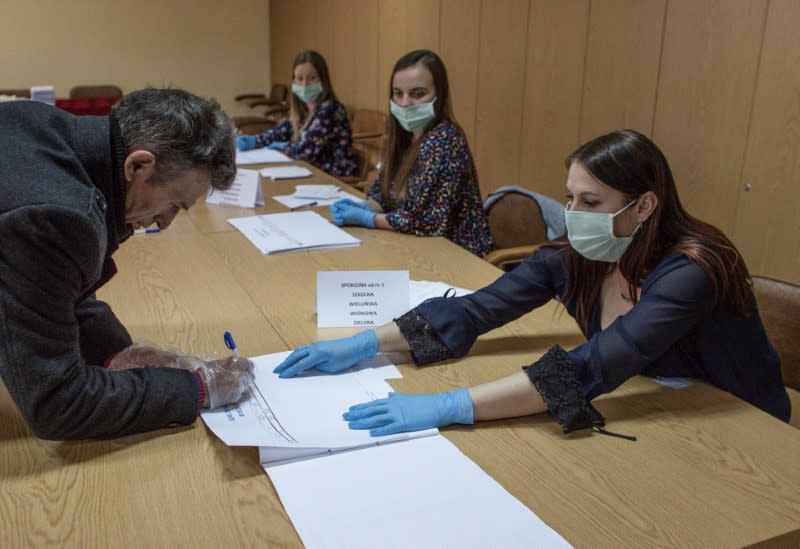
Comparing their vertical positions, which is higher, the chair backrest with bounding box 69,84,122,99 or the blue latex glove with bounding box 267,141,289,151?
the chair backrest with bounding box 69,84,122,99

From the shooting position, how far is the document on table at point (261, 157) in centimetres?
378

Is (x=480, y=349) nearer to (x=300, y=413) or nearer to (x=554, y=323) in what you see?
(x=554, y=323)

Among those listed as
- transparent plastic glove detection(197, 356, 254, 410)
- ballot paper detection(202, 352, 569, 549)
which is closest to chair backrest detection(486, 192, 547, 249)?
ballot paper detection(202, 352, 569, 549)

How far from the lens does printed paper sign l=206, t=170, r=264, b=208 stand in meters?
2.80

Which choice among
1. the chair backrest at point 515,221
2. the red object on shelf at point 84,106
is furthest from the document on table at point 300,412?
the red object on shelf at point 84,106

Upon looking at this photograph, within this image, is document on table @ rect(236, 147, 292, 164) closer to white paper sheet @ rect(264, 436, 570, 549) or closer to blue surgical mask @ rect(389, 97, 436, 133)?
blue surgical mask @ rect(389, 97, 436, 133)

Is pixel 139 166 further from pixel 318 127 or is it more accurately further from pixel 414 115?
pixel 318 127

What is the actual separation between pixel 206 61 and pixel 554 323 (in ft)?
21.4

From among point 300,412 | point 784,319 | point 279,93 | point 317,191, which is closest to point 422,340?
point 300,412

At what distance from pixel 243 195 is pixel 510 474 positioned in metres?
2.01

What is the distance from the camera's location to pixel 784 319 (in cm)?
163

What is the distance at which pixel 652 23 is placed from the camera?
293cm

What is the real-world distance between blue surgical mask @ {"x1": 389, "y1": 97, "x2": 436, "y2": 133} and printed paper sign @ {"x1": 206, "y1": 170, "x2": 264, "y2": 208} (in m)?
0.63

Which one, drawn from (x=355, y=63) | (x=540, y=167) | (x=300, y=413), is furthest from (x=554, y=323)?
(x=355, y=63)
